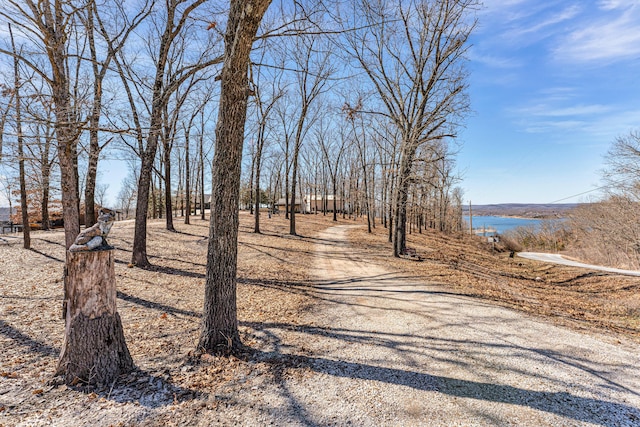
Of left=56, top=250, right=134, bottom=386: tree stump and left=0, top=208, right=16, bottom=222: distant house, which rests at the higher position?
left=0, top=208, right=16, bottom=222: distant house

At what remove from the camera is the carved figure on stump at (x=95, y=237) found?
3162 mm

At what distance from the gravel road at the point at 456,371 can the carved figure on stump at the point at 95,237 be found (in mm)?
2619

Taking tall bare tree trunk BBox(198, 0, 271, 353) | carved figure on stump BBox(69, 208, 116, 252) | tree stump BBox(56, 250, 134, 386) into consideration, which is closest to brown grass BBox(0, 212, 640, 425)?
tree stump BBox(56, 250, 134, 386)

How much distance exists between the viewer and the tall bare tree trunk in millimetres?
3818

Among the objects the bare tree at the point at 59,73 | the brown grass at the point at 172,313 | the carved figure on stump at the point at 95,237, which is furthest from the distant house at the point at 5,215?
the carved figure on stump at the point at 95,237

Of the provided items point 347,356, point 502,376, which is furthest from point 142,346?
point 502,376

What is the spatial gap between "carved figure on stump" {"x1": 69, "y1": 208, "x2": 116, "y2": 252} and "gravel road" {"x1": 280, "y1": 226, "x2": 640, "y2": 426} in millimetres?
2619

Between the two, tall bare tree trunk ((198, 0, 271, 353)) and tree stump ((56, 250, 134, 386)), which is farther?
tall bare tree trunk ((198, 0, 271, 353))

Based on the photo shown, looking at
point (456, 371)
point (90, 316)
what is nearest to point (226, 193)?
point (90, 316)

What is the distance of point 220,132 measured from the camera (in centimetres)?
387

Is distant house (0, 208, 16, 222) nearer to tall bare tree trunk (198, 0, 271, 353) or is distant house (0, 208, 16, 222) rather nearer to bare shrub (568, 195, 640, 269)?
tall bare tree trunk (198, 0, 271, 353)

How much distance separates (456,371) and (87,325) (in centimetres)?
425

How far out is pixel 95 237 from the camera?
322cm

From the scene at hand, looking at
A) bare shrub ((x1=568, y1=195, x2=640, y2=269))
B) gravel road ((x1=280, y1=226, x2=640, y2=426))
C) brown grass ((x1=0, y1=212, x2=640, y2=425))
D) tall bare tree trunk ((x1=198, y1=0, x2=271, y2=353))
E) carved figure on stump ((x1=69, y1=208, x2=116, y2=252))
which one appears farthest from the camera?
bare shrub ((x1=568, y1=195, x2=640, y2=269))
